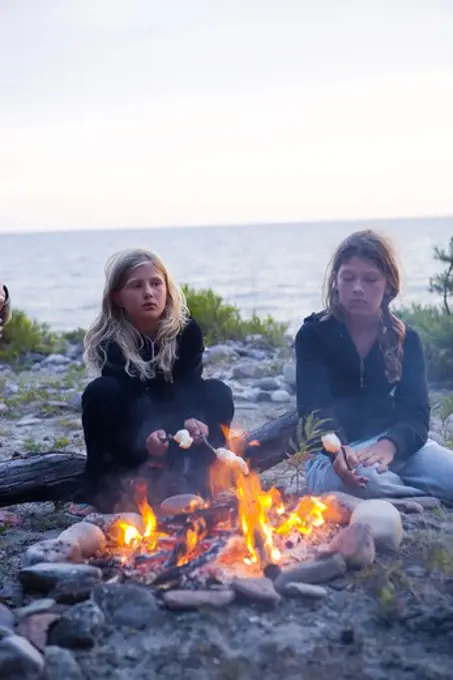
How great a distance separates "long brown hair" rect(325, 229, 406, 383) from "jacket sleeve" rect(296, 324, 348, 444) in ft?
0.69

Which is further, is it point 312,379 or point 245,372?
point 245,372

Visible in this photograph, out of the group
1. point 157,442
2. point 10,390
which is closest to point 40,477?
point 157,442

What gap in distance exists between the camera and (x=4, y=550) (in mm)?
4016

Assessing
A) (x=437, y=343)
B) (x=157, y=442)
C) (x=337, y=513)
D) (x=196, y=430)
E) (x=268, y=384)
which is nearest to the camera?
(x=337, y=513)

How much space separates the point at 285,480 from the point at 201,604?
216 centimetres

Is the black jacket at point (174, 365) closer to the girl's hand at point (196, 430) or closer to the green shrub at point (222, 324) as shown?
the girl's hand at point (196, 430)

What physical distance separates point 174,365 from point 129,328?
1.07 ft

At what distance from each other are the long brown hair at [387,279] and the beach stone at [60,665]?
97.1 inches

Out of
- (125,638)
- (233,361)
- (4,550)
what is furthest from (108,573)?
(233,361)

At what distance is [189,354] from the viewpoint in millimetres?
4660

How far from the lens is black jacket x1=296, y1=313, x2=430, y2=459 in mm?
4578

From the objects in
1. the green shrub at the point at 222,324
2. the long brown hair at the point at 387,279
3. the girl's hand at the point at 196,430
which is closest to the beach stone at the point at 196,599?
the girl's hand at the point at 196,430

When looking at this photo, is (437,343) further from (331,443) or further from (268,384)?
(331,443)

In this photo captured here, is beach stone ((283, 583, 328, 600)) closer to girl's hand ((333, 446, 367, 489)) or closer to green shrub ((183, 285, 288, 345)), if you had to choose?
girl's hand ((333, 446, 367, 489))
